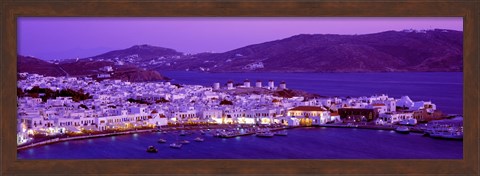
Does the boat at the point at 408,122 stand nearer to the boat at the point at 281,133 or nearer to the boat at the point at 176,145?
the boat at the point at 281,133

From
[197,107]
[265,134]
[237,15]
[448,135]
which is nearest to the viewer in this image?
[237,15]

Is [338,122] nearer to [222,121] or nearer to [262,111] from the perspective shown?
[262,111]

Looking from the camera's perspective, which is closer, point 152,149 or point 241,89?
point 152,149

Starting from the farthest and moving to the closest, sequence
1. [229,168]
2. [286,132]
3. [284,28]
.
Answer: [286,132] → [284,28] → [229,168]

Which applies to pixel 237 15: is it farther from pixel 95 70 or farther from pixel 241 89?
pixel 95 70

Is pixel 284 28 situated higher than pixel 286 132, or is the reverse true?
pixel 284 28

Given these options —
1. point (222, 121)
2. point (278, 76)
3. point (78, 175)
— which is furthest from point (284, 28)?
point (78, 175)

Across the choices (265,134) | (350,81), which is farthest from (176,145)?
(350,81)
